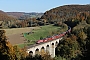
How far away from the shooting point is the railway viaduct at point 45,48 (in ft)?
154

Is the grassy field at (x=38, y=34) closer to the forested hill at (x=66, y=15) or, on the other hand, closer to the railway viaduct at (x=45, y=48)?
the railway viaduct at (x=45, y=48)

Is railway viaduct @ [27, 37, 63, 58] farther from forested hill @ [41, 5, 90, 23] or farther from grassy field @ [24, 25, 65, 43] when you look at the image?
forested hill @ [41, 5, 90, 23]

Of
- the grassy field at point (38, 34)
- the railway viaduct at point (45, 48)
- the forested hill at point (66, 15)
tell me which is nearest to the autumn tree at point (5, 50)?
the railway viaduct at point (45, 48)

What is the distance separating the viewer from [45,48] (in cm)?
5506

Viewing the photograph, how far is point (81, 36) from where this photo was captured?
6056 centimetres

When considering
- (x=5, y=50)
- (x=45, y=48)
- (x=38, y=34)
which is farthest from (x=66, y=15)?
(x=5, y=50)

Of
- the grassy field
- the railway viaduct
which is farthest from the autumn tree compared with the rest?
the grassy field

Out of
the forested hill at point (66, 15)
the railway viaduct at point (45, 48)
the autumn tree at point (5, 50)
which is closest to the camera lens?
the autumn tree at point (5, 50)

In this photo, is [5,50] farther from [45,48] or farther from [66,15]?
[66,15]

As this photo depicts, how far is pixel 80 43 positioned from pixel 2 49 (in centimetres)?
2804

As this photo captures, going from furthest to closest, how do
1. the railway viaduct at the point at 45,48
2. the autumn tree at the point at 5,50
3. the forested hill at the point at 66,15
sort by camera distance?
1. the forested hill at the point at 66,15
2. the railway viaduct at the point at 45,48
3. the autumn tree at the point at 5,50

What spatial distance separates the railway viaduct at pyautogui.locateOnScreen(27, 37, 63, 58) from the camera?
46.9 meters

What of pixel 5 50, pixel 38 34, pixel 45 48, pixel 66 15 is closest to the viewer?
pixel 5 50

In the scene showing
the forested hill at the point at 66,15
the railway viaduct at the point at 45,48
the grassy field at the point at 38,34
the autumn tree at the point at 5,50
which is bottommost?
the forested hill at the point at 66,15
